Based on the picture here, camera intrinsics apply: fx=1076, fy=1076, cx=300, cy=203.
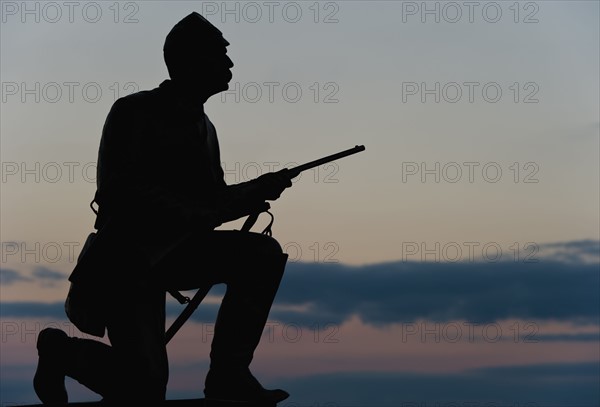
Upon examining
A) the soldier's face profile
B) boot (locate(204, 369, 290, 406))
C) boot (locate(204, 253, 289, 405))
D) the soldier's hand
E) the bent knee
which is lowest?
boot (locate(204, 369, 290, 406))

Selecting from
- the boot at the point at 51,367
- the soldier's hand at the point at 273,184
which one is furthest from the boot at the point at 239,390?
the soldier's hand at the point at 273,184

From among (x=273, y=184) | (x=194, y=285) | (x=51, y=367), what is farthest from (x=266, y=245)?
(x=51, y=367)

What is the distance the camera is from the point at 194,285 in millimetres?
10438

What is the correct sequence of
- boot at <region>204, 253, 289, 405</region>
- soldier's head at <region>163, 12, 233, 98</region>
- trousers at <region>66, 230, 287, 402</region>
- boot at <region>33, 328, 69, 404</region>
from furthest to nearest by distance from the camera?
soldier's head at <region>163, 12, 233, 98</region> < boot at <region>33, 328, 69, 404</region> < boot at <region>204, 253, 289, 405</region> < trousers at <region>66, 230, 287, 402</region>

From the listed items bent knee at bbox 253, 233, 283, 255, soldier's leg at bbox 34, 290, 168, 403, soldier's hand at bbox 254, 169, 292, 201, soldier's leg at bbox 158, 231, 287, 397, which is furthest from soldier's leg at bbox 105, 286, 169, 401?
soldier's hand at bbox 254, 169, 292, 201

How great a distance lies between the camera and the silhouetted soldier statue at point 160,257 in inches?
396

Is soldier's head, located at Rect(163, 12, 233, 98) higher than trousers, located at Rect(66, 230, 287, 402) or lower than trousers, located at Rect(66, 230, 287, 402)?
higher

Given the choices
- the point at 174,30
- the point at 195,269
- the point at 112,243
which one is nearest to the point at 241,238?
the point at 195,269

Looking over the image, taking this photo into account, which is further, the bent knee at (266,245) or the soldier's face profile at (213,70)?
the soldier's face profile at (213,70)

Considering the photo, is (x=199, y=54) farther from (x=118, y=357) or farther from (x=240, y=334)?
(x=118, y=357)

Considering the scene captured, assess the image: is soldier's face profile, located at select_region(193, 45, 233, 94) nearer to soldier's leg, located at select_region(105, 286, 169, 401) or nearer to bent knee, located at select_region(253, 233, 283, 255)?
bent knee, located at select_region(253, 233, 283, 255)

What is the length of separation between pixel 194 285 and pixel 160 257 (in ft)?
1.79

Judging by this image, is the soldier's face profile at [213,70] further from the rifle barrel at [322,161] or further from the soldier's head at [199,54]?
the rifle barrel at [322,161]

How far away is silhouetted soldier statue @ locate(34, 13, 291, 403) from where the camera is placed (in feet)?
33.0
